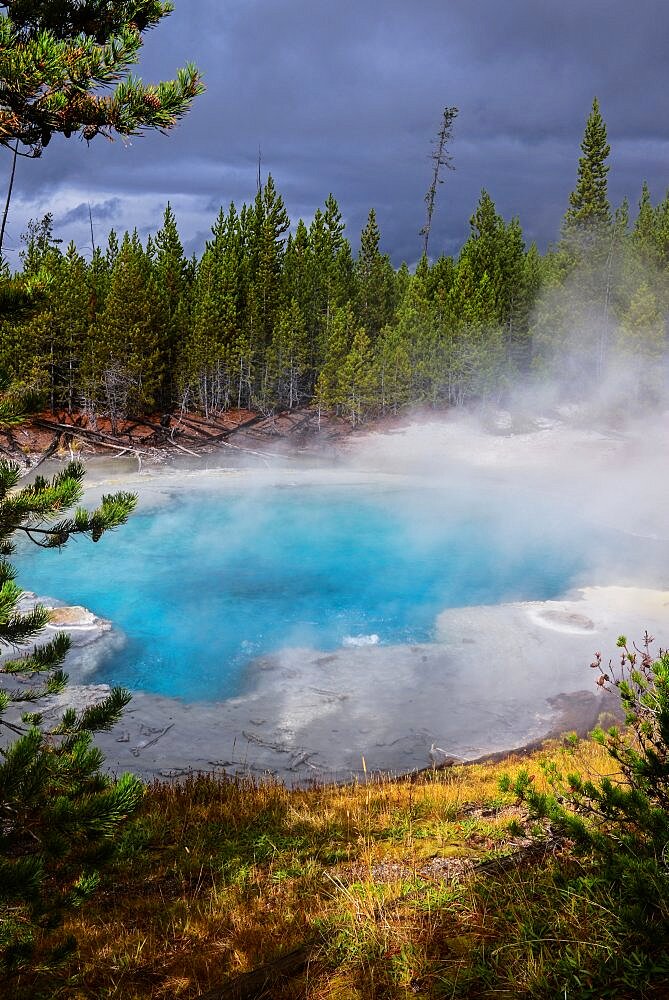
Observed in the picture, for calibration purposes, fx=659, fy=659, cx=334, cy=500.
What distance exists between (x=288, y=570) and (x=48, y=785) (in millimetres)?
18180

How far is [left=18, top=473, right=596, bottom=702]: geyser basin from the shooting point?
1709 cm

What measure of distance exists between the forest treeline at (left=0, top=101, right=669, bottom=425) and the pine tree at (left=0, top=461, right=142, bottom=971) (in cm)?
3836

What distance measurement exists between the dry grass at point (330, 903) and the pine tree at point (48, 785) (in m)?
0.55

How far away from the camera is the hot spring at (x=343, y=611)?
40.4 feet

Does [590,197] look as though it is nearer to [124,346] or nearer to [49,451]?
[124,346]

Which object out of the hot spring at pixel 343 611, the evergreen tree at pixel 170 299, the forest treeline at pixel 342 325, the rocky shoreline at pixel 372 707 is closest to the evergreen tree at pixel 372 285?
the forest treeline at pixel 342 325

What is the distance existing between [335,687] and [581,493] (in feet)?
82.3

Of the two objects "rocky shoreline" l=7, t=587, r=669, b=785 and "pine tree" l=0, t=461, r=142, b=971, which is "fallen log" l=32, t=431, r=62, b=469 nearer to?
"pine tree" l=0, t=461, r=142, b=971

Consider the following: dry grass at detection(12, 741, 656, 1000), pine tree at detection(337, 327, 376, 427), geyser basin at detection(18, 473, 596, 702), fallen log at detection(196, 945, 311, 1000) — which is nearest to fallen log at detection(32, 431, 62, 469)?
geyser basin at detection(18, 473, 596, 702)

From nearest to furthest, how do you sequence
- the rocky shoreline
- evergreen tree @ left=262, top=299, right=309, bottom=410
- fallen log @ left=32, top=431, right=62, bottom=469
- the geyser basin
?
fallen log @ left=32, top=431, right=62, bottom=469
the rocky shoreline
the geyser basin
evergreen tree @ left=262, top=299, right=309, bottom=410

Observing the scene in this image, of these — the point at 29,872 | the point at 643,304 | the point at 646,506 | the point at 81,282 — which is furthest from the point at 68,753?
the point at 643,304

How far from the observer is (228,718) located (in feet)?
41.9

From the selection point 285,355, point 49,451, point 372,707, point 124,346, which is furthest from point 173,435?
point 49,451

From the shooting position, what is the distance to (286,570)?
77.8 ft
